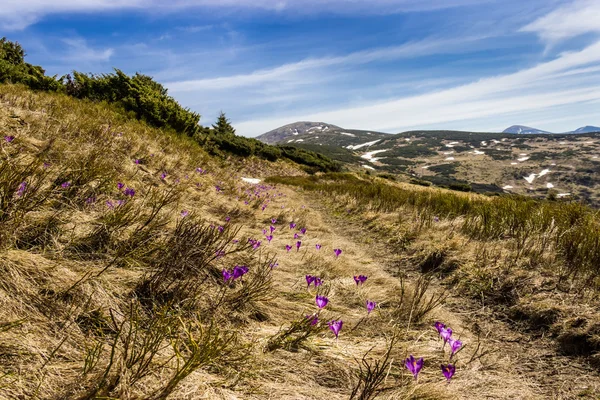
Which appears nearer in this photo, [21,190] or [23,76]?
[21,190]

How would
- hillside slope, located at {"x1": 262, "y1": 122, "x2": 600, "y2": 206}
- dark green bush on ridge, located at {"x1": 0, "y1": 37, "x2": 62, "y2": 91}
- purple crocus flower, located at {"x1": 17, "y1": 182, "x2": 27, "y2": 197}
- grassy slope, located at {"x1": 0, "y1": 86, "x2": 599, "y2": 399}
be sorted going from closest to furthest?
grassy slope, located at {"x1": 0, "y1": 86, "x2": 599, "y2": 399}
purple crocus flower, located at {"x1": 17, "y1": 182, "x2": 27, "y2": 197}
dark green bush on ridge, located at {"x1": 0, "y1": 37, "x2": 62, "y2": 91}
hillside slope, located at {"x1": 262, "y1": 122, "x2": 600, "y2": 206}

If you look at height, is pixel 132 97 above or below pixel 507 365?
above

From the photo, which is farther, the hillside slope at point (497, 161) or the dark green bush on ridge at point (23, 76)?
the hillside slope at point (497, 161)

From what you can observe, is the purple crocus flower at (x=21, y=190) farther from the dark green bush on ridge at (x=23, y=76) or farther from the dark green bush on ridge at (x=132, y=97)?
the dark green bush on ridge at (x=23, y=76)

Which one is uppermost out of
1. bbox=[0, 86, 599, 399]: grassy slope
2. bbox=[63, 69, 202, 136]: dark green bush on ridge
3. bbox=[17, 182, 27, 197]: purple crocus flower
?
bbox=[63, 69, 202, 136]: dark green bush on ridge

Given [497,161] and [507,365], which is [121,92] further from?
[497,161]

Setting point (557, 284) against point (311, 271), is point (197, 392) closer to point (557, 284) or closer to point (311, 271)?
point (311, 271)

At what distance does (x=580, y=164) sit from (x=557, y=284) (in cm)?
17545

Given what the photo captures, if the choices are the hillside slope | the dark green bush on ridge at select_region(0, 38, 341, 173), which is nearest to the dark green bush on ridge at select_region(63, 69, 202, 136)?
the dark green bush on ridge at select_region(0, 38, 341, 173)

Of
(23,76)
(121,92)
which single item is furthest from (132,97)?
(23,76)

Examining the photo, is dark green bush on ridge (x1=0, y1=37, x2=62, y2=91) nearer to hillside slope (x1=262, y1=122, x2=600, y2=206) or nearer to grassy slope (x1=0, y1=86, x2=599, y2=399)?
Result: grassy slope (x1=0, y1=86, x2=599, y2=399)

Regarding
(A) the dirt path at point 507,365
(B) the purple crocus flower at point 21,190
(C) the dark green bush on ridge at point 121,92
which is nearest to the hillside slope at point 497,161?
(C) the dark green bush on ridge at point 121,92

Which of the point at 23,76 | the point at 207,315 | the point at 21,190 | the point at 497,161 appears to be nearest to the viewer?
the point at 207,315

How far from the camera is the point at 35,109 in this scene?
568 cm
